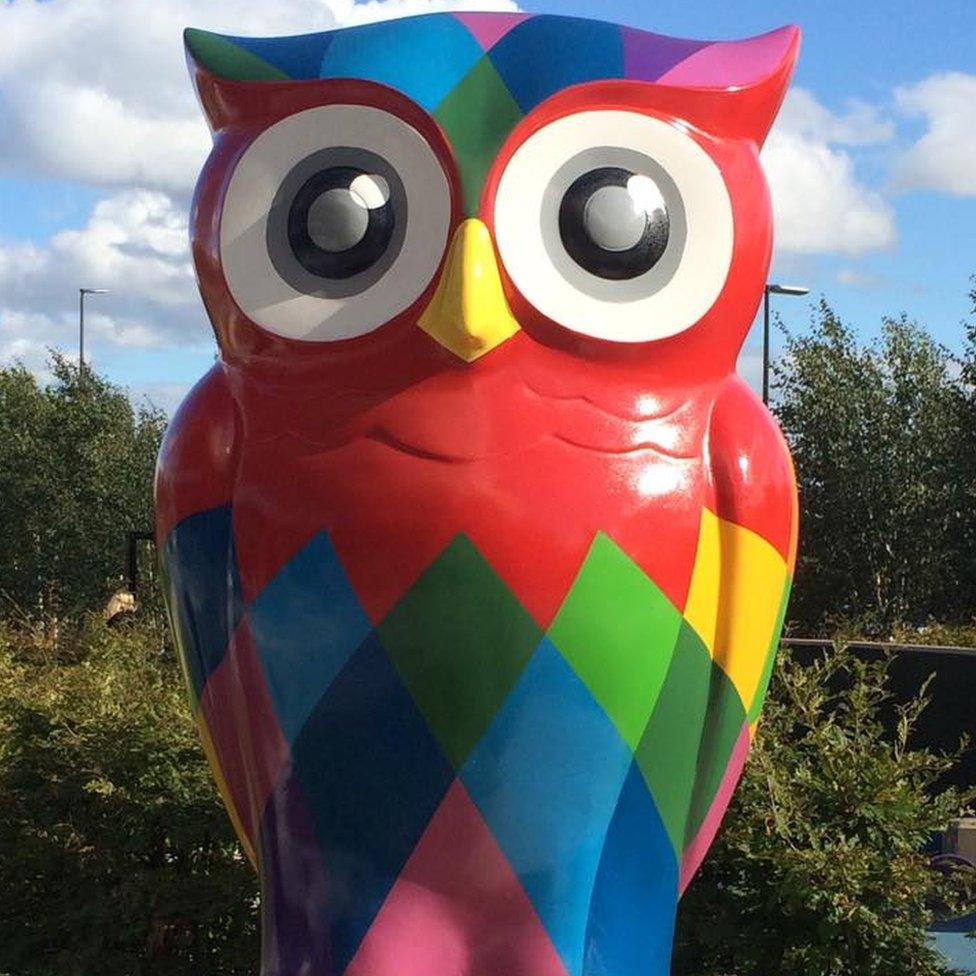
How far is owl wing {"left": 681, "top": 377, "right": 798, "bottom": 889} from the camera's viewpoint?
10.7 ft

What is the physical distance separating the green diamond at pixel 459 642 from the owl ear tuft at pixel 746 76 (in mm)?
1114

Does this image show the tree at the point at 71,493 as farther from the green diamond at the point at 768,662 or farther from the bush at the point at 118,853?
the green diamond at the point at 768,662

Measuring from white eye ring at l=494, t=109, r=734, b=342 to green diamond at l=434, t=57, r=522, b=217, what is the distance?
5 cm

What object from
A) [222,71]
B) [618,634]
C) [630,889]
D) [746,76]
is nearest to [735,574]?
[618,634]

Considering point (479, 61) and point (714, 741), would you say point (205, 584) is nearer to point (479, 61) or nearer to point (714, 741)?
point (714, 741)

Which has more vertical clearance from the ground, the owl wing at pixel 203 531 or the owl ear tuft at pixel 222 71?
the owl ear tuft at pixel 222 71

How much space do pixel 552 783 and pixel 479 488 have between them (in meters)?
0.63

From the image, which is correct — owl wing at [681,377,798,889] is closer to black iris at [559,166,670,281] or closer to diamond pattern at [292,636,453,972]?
black iris at [559,166,670,281]

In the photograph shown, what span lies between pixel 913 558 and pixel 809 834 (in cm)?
1316

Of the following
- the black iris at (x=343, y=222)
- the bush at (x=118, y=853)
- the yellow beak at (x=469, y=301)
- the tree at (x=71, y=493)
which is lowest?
the bush at (x=118, y=853)

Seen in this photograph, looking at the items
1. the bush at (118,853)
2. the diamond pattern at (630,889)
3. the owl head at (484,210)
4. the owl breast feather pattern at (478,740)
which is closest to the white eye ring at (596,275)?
the owl head at (484,210)

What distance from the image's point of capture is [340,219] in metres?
3.11

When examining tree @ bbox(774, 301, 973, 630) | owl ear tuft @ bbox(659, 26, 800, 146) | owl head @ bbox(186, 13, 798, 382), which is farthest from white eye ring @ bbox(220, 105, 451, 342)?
tree @ bbox(774, 301, 973, 630)

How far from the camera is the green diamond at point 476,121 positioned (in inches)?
122
